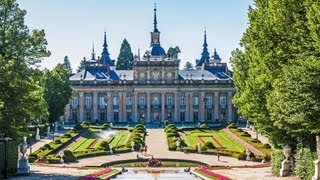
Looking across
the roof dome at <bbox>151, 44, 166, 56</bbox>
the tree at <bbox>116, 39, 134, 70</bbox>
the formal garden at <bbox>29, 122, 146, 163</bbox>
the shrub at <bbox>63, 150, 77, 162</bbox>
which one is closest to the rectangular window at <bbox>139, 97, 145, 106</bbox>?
the roof dome at <bbox>151, 44, 166, 56</bbox>

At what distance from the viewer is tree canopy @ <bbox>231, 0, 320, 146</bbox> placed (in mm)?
22531

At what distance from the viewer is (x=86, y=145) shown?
56938mm

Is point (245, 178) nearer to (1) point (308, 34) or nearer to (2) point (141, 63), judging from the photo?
(1) point (308, 34)

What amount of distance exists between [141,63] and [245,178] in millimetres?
68415

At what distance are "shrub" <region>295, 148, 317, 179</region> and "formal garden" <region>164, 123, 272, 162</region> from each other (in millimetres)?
15621

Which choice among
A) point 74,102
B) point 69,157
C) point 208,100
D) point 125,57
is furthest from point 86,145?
point 125,57

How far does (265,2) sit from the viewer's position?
30547mm

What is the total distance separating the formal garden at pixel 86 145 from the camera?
1812 inches

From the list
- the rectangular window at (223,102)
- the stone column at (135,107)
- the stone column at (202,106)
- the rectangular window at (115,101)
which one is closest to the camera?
the stone column at (135,107)

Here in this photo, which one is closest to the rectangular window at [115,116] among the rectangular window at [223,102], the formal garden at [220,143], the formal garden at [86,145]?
the rectangular window at [223,102]

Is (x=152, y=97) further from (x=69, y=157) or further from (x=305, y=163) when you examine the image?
(x=305, y=163)

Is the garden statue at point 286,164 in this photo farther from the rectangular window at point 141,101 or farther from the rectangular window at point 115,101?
the rectangular window at point 115,101

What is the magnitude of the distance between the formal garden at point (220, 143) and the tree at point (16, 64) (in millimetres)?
21736

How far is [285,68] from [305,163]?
6.28m
